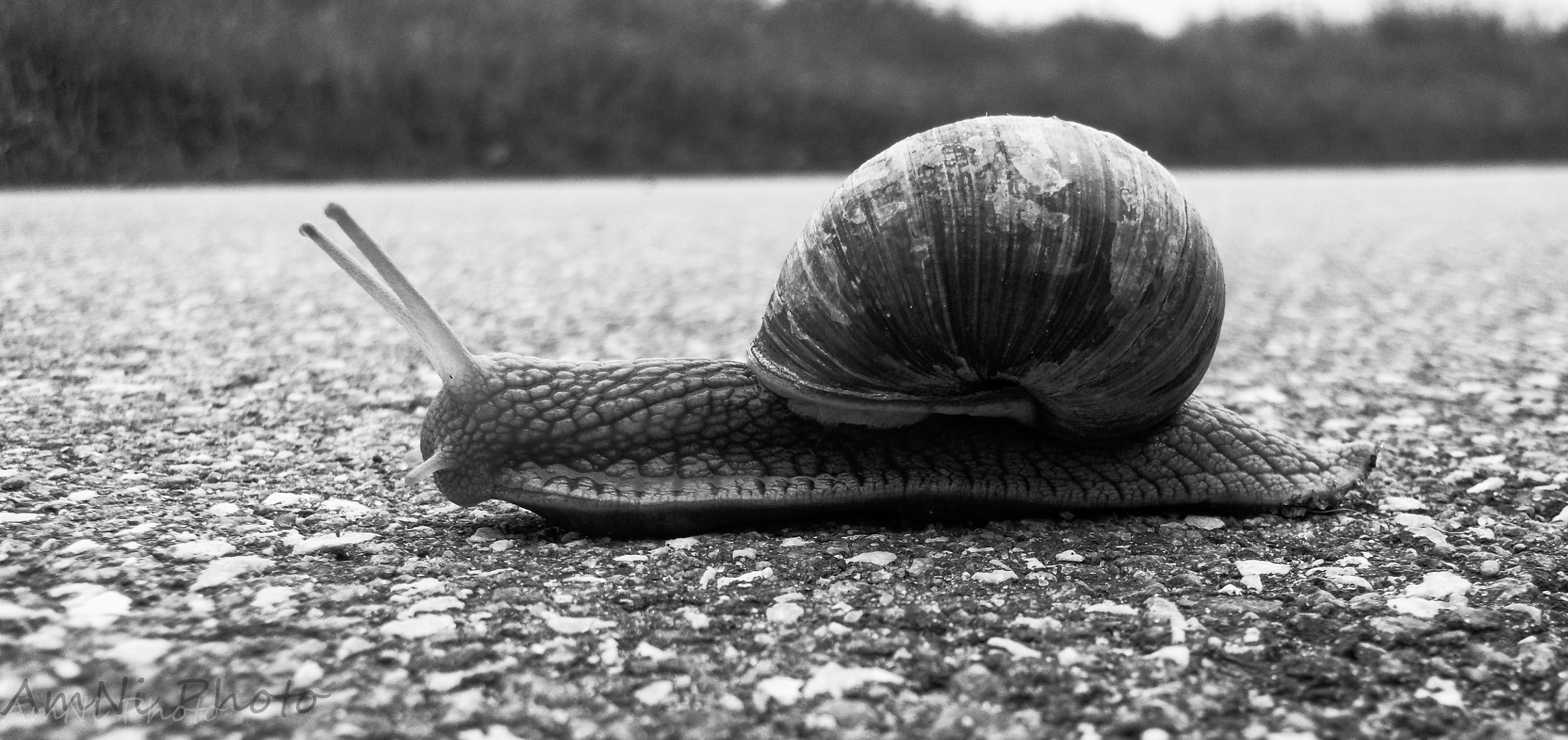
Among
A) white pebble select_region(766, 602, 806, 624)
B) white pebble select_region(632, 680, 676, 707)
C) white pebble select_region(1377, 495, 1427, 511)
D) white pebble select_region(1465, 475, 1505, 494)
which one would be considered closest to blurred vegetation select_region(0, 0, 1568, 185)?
white pebble select_region(766, 602, 806, 624)

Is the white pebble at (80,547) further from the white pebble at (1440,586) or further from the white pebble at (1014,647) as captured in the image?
the white pebble at (1440,586)

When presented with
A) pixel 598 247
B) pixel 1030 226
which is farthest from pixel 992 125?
pixel 598 247

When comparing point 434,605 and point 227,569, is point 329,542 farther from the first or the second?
point 434,605

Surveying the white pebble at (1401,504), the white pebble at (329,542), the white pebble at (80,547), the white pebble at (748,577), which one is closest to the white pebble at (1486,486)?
the white pebble at (1401,504)

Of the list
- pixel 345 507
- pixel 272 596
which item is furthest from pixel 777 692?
pixel 345 507

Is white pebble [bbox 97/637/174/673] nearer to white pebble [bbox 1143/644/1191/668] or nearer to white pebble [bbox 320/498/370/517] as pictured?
white pebble [bbox 320/498/370/517]

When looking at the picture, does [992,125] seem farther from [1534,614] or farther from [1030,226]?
[1534,614]
